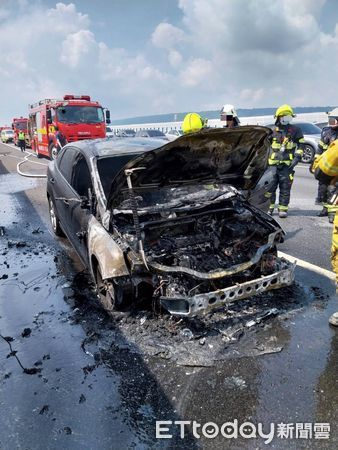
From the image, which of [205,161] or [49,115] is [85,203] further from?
[49,115]

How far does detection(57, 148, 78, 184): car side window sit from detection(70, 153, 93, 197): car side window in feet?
0.60

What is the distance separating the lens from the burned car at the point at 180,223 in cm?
321

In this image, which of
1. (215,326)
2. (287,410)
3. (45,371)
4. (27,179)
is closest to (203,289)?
(215,326)

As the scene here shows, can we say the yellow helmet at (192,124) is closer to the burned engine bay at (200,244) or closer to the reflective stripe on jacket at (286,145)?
the burned engine bay at (200,244)

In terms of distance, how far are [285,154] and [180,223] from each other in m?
3.63

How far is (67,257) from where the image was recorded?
5160mm

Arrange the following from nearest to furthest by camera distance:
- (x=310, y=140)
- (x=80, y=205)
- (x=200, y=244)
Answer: (x=200, y=244) < (x=80, y=205) < (x=310, y=140)

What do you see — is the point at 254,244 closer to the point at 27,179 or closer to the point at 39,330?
the point at 39,330

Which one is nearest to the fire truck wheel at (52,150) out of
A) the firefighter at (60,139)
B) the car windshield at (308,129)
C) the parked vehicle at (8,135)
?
the firefighter at (60,139)

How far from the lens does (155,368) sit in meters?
2.82

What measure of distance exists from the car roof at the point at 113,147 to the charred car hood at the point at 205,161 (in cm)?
71

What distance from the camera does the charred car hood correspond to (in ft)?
11.2

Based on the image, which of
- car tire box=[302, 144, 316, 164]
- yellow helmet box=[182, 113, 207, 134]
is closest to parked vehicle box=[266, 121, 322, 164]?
car tire box=[302, 144, 316, 164]

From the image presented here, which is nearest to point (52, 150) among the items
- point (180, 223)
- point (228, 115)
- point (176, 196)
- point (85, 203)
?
point (228, 115)
